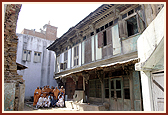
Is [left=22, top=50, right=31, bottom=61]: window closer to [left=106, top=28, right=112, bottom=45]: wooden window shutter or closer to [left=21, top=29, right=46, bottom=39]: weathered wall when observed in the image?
[left=21, top=29, right=46, bottom=39]: weathered wall

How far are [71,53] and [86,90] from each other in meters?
4.39

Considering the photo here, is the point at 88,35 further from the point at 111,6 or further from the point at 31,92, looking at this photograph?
the point at 31,92

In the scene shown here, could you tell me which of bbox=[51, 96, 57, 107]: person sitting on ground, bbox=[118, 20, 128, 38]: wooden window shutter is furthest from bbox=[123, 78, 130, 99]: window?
bbox=[51, 96, 57, 107]: person sitting on ground

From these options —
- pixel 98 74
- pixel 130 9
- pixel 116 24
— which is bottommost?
pixel 98 74

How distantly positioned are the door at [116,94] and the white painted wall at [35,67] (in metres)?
13.2

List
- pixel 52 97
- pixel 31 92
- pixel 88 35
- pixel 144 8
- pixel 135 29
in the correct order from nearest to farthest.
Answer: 1. pixel 144 8
2. pixel 135 29
3. pixel 88 35
4. pixel 52 97
5. pixel 31 92

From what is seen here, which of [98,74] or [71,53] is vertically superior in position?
[71,53]

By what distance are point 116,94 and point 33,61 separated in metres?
14.6

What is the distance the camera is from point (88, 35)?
1211cm

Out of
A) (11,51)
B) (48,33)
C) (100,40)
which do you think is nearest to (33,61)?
(48,33)

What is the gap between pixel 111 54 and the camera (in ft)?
30.6

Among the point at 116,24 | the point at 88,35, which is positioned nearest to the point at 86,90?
the point at 88,35

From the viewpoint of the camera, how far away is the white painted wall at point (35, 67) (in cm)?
1873

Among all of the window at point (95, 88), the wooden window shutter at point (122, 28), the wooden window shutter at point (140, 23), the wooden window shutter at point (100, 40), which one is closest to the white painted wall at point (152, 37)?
the wooden window shutter at point (140, 23)
